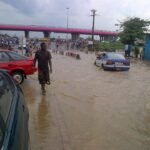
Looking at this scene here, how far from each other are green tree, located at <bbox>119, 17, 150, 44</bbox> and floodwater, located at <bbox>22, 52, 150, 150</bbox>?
30476mm

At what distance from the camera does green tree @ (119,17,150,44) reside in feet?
143

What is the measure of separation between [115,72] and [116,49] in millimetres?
33771

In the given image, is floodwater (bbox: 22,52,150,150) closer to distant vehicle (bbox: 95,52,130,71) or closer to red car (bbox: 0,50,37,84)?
red car (bbox: 0,50,37,84)

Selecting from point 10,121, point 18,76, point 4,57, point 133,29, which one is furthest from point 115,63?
point 133,29

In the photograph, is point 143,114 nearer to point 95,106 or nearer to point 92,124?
point 95,106

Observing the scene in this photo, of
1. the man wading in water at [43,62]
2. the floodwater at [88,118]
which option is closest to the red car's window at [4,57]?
the floodwater at [88,118]

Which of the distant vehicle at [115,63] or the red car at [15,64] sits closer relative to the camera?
the red car at [15,64]

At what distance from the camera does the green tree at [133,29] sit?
43688 mm

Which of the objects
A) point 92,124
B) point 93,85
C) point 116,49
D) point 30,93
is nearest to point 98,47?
point 116,49

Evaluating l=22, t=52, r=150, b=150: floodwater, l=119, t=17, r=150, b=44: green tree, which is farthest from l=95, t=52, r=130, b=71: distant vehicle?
l=119, t=17, r=150, b=44: green tree

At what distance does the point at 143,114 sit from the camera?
31.5 ft

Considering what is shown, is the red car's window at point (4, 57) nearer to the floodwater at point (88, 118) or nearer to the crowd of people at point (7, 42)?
the floodwater at point (88, 118)

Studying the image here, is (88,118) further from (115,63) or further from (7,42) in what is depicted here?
(7,42)

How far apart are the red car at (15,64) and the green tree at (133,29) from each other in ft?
104
